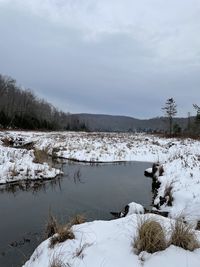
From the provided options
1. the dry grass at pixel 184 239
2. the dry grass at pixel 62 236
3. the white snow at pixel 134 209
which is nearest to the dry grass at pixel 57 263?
the dry grass at pixel 62 236

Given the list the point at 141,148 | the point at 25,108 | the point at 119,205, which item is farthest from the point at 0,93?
the point at 119,205

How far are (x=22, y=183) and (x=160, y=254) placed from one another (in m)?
9.19

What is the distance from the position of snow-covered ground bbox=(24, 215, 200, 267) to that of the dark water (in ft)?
3.78

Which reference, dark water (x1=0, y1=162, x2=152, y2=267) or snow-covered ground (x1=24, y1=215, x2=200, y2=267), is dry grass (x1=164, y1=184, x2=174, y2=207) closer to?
dark water (x1=0, y1=162, x2=152, y2=267)

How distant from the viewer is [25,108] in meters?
106

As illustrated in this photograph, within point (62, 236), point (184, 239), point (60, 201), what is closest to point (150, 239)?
point (184, 239)

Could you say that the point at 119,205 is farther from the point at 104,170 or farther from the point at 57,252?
the point at 104,170

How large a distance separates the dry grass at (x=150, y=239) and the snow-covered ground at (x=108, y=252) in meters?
0.09

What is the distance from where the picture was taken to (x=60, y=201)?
10.3 meters

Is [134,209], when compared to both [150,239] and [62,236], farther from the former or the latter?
[150,239]

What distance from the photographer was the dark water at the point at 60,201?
6.89m

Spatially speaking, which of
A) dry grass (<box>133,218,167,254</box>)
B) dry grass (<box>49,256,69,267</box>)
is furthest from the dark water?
dry grass (<box>133,218,167,254</box>)

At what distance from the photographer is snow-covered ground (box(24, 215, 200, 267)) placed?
457 centimetres

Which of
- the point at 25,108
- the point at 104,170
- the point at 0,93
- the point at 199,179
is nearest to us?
the point at 199,179
